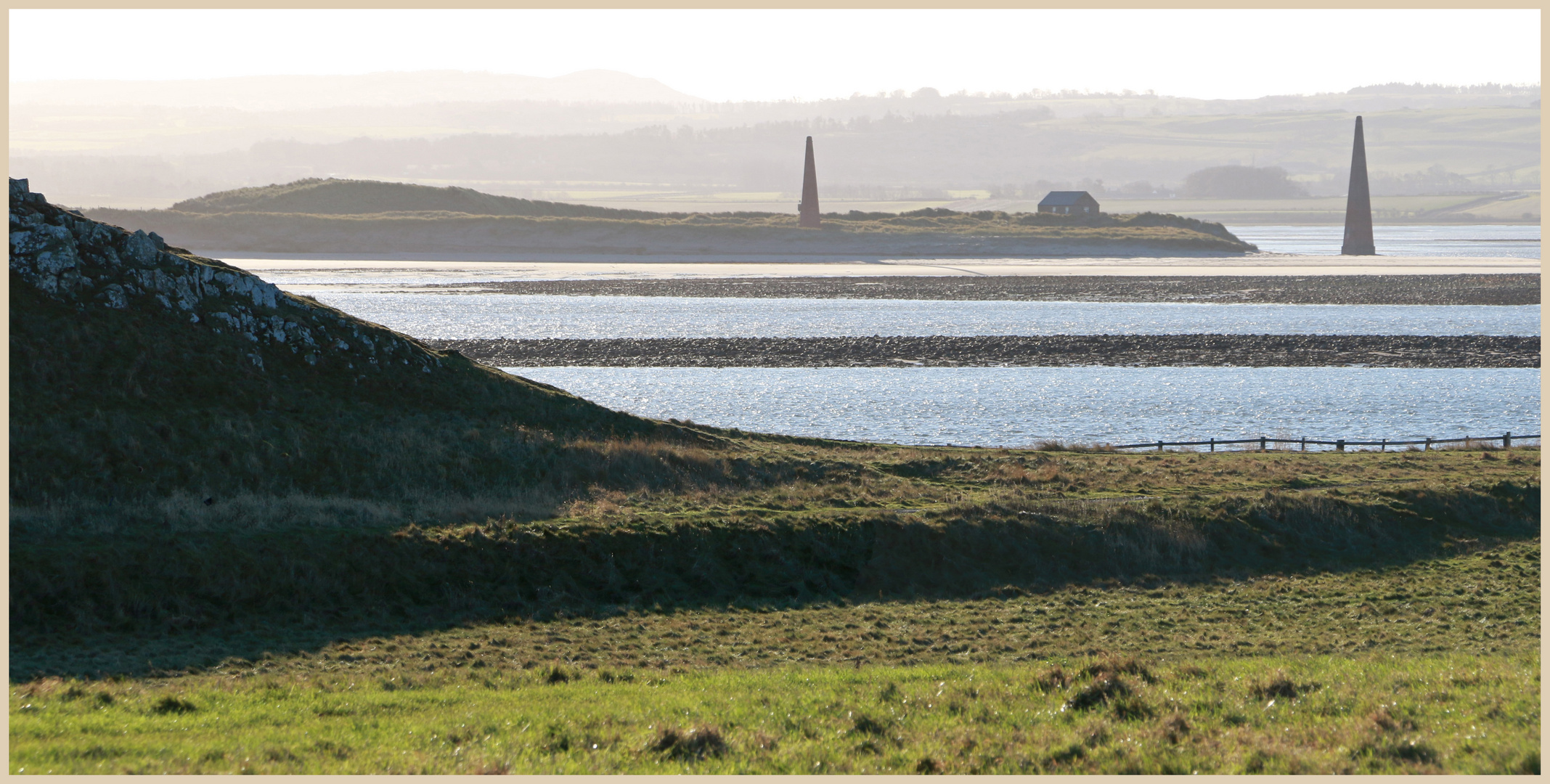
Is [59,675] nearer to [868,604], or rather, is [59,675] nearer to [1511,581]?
[868,604]

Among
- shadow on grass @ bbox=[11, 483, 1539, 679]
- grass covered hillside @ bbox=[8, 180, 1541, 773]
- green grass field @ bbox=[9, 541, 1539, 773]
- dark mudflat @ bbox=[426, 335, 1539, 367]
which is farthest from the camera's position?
dark mudflat @ bbox=[426, 335, 1539, 367]

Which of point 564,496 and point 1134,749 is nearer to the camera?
point 1134,749

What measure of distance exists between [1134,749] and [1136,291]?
A: 93.8 m

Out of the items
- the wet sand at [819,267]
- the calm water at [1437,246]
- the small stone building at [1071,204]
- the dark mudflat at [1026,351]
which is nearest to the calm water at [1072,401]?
the dark mudflat at [1026,351]

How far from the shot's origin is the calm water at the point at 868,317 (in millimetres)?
72500

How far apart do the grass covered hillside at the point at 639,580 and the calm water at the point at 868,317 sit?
36.7 meters

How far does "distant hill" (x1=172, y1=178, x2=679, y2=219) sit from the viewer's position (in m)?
172

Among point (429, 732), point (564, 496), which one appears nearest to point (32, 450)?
point (564, 496)

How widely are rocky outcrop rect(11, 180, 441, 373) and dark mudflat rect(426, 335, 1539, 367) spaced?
24377mm

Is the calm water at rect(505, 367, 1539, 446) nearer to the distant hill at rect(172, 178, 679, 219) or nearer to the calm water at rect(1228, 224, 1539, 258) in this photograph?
the calm water at rect(1228, 224, 1539, 258)

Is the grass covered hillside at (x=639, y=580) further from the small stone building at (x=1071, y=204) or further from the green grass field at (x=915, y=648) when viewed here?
the small stone building at (x=1071, y=204)

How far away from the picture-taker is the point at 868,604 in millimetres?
22234

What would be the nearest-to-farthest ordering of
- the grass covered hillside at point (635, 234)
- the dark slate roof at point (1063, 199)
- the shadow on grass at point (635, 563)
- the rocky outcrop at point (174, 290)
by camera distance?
the shadow on grass at point (635, 563), the rocky outcrop at point (174, 290), the grass covered hillside at point (635, 234), the dark slate roof at point (1063, 199)

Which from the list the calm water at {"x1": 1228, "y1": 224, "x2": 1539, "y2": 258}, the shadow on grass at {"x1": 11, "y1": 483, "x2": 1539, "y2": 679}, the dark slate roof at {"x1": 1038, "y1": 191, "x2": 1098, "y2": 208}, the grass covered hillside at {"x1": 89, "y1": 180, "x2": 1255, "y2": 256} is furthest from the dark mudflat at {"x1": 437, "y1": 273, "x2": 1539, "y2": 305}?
the shadow on grass at {"x1": 11, "y1": 483, "x2": 1539, "y2": 679}
